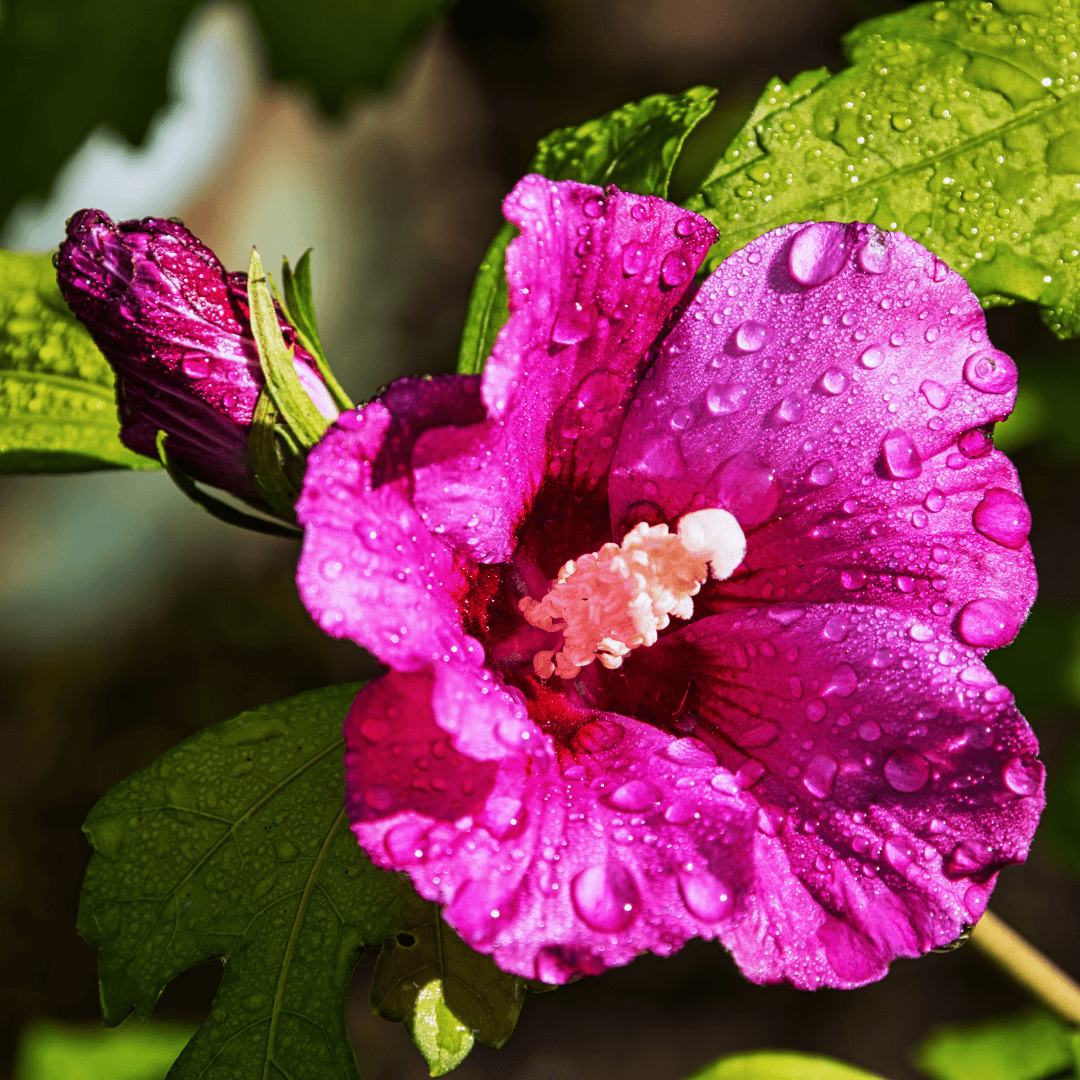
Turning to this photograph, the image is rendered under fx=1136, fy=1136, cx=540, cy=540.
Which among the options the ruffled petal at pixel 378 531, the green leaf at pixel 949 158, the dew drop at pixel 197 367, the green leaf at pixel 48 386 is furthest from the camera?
the green leaf at pixel 48 386

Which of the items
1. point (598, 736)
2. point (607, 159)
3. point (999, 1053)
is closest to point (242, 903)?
point (598, 736)

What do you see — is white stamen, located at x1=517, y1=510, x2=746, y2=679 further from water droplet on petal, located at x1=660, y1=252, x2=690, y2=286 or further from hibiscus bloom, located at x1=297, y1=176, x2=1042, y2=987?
water droplet on petal, located at x1=660, y1=252, x2=690, y2=286

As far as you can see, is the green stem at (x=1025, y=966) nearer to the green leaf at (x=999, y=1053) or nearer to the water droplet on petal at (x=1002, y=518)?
the water droplet on petal at (x=1002, y=518)

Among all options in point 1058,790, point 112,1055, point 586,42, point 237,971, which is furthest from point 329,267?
point 237,971

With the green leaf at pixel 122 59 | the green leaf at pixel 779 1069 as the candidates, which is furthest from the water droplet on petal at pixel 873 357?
the green leaf at pixel 122 59

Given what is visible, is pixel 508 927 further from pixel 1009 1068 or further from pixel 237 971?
pixel 1009 1068

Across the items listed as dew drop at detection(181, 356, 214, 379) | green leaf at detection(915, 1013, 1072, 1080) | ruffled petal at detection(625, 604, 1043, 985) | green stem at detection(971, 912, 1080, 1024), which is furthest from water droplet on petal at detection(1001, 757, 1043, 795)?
green leaf at detection(915, 1013, 1072, 1080)
